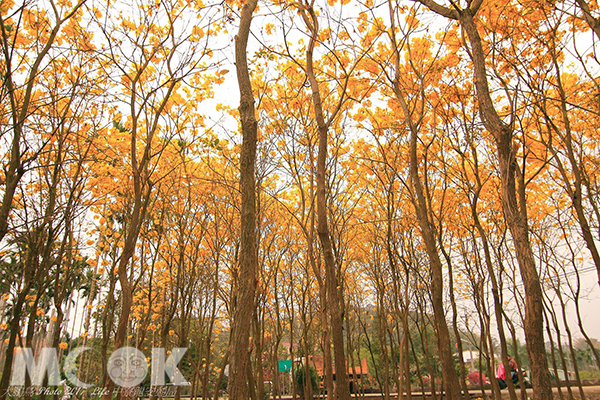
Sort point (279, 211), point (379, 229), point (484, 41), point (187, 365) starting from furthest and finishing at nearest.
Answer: point (187, 365)
point (279, 211)
point (379, 229)
point (484, 41)

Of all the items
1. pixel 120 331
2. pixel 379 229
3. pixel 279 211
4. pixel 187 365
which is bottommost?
pixel 187 365

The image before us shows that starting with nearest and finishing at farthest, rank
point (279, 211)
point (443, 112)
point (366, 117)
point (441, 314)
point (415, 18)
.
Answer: point (441, 314)
point (415, 18)
point (443, 112)
point (366, 117)
point (279, 211)

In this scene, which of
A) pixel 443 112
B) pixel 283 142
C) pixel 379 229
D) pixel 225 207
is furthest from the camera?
pixel 379 229

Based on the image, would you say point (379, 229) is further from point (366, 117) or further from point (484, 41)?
point (484, 41)

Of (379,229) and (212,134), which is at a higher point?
(212,134)

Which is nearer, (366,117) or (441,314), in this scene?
(441,314)

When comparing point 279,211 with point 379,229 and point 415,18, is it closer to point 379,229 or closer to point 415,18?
point 379,229

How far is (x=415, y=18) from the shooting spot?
14.5ft

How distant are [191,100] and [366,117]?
301 cm

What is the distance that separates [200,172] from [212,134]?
1.34 m

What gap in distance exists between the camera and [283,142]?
6.17 metres

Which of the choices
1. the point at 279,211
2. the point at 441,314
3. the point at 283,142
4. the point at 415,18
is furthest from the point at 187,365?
the point at 415,18

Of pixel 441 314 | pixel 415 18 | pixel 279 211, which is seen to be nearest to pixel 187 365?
pixel 279 211

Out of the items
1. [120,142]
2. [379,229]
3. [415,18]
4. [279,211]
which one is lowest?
[379,229]
